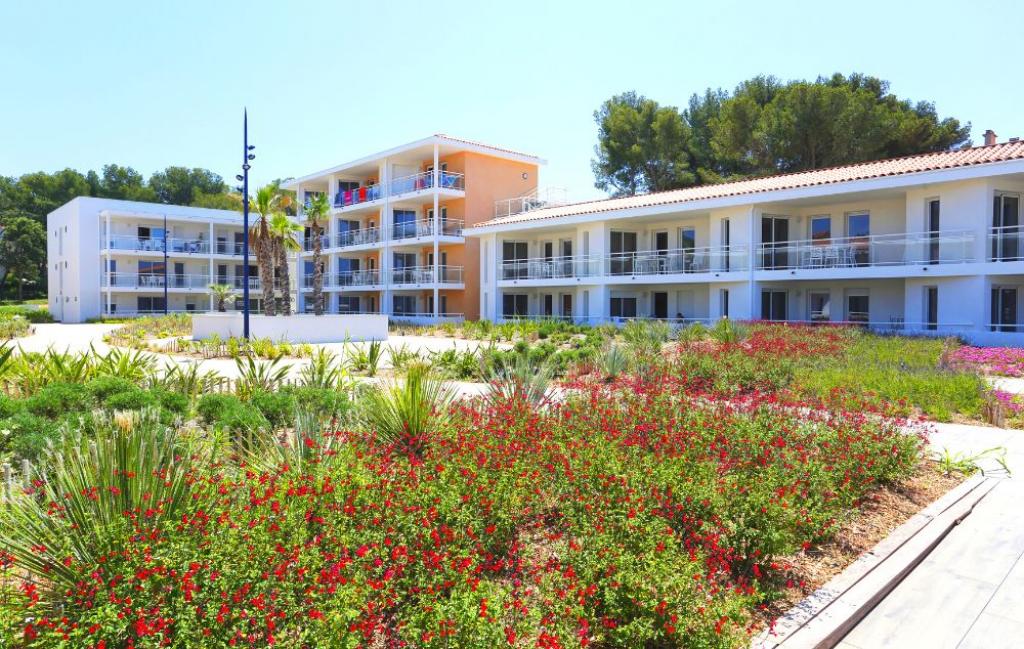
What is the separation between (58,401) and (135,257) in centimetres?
4989

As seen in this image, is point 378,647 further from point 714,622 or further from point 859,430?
point 859,430

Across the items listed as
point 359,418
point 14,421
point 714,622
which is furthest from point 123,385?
point 714,622

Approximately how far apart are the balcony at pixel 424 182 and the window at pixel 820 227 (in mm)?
20078

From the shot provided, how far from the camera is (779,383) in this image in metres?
12.3

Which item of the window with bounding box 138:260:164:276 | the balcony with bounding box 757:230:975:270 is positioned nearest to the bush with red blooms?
the balcony with bounding box 757:230:975:270

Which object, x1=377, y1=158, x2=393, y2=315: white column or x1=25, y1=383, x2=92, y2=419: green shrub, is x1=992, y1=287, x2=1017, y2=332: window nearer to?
x1=25, y1=383, x2=92, y2=419: green shrub

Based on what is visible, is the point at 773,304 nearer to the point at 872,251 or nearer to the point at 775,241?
the point at 775,241

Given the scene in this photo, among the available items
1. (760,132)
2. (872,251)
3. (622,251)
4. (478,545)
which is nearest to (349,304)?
(622,251)

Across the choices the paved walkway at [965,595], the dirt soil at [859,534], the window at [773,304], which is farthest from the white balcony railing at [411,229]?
the paved walkway at [965,595]

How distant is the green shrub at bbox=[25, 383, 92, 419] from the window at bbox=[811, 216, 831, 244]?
26.4m

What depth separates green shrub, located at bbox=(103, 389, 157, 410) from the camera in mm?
8211

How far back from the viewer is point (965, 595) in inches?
192

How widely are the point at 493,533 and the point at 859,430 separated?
15.1 ft

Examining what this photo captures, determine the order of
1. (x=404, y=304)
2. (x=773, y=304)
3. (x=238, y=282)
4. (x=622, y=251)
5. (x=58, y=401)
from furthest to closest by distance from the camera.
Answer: (x=238, y=282), (x=404, y=304), (x=622, y=251), (x=773, y=304), (x=58, y=401)
